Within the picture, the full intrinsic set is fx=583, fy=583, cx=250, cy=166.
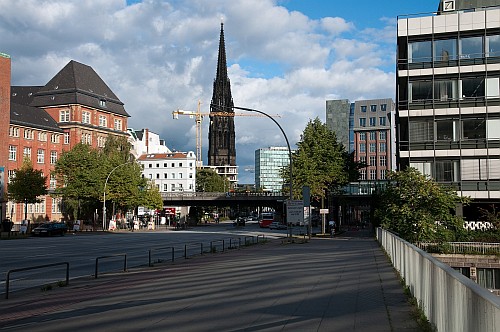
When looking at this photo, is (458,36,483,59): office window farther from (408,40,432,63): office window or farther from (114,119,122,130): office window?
(114,119,122,130): office window

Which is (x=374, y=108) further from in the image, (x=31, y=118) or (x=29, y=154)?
(x=29, y=154)

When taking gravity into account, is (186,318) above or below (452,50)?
below

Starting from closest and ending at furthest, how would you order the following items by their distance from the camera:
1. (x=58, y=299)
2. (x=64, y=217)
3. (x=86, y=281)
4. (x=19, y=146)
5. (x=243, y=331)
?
(x=243, y=331) → (x=58, y=299) → (x=86, y=281) → (x=19, y=146) → (x=64, y=217)

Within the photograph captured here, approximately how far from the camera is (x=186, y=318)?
10.2m

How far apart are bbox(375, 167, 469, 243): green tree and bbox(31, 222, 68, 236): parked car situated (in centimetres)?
3507

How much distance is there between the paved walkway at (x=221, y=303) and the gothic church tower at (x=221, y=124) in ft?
556

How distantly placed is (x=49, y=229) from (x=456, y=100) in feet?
124

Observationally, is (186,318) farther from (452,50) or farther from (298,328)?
(452,50)

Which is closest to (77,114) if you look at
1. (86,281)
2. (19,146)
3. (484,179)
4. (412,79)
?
(19,146)

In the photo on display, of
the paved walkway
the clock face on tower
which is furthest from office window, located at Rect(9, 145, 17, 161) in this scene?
the paved walkway

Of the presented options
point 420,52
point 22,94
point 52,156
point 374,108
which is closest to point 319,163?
point 420,52

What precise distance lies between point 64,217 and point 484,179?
64.2m

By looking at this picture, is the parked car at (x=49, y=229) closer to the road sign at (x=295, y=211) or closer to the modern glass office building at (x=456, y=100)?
the road sign at (x=295, y=211)

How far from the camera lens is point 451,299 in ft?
21.2
